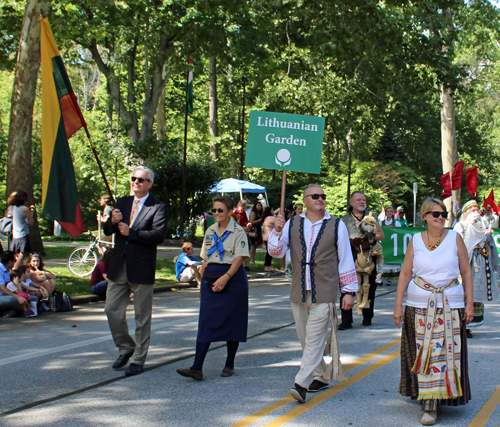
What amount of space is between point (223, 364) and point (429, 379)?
8.17 ft

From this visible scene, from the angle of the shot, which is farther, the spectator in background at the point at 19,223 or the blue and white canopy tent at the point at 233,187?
the blue and white canopy tent at the point at 233,187

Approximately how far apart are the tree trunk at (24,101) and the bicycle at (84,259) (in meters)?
1.56

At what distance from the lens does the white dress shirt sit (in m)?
5.40

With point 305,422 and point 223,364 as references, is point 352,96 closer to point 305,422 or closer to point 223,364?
point 223,364

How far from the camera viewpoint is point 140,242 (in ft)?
20.3

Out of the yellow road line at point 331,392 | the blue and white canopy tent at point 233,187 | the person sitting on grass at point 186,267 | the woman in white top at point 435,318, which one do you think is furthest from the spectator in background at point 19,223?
the blue and white canopy tent at point 233,187

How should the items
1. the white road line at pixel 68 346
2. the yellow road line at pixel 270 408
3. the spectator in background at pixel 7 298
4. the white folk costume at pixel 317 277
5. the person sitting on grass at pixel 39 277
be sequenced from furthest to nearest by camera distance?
1. the person sitting on grass at pixel 39 277
2. the spectator in background at pixel 7 298
3. the white road line at pixel 68 346
4. the white folk costume at pixel 317 277
5. the yellow road line at pixel 270 408

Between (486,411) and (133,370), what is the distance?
3198mm

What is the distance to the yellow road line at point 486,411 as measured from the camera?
187 inches

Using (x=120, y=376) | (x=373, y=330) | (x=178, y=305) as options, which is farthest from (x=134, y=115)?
(x=120, y=376)

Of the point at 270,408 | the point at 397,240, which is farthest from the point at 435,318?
the point at 397,240

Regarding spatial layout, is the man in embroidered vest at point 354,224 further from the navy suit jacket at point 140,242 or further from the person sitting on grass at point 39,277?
the person sitting on grass at point 39,277

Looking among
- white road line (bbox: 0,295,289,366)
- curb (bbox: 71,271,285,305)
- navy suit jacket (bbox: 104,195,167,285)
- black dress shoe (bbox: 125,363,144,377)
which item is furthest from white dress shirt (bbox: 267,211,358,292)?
curb (bbox: 71,271,285,305)

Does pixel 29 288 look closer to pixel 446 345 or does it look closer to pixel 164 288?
pixel 164 288
